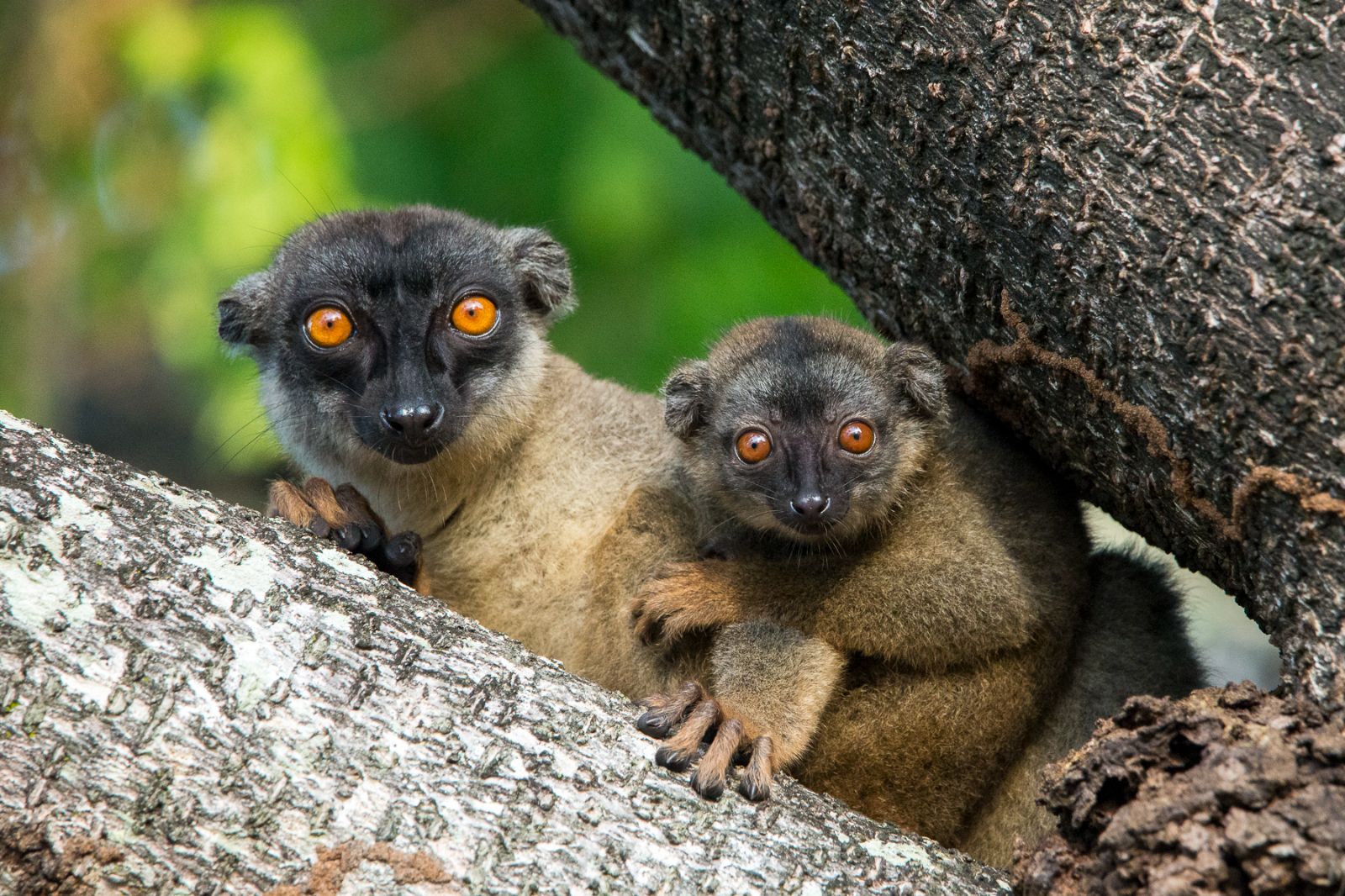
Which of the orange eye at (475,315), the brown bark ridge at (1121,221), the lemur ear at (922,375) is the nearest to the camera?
the brown bark ridge at (1121,221)

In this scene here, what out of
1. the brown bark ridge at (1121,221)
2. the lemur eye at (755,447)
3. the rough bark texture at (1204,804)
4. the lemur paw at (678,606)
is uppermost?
the brown bark ridge at (1121,221)

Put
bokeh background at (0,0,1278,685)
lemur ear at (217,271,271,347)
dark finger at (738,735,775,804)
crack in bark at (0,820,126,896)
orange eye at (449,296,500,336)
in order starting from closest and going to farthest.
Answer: crack in bark at (0,820,126,896)
dark finger at (738,735,775,804)
orange eye at (449,296,500,336)
lemur ear at (217,271,271,347)
bokeh background at (0,0,1278,685)

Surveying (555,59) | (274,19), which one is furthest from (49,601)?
(555,59)

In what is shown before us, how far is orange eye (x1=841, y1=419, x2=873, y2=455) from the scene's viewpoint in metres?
5.11

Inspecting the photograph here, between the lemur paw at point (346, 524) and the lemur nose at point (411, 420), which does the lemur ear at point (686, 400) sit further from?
the lemur paw at point (346, 524)

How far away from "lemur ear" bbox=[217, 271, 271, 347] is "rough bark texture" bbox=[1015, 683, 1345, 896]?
3.91 m

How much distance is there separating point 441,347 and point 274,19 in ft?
13.7

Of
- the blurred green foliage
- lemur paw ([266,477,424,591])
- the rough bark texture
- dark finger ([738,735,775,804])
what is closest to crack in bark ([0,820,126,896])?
dark finger ([738,735,775,804])

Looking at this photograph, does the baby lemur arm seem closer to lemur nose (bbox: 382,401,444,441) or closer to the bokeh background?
lemur nose (bbox: 382,401,444,441)

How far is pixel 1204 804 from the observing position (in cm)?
309

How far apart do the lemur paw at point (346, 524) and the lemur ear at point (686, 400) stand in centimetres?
112

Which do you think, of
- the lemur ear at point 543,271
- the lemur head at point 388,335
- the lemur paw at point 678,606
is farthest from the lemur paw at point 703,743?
the lemur ear at point 543,271

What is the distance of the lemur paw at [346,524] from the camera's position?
4844 mm

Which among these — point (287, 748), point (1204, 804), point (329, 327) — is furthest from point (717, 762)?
point (329, 327)
